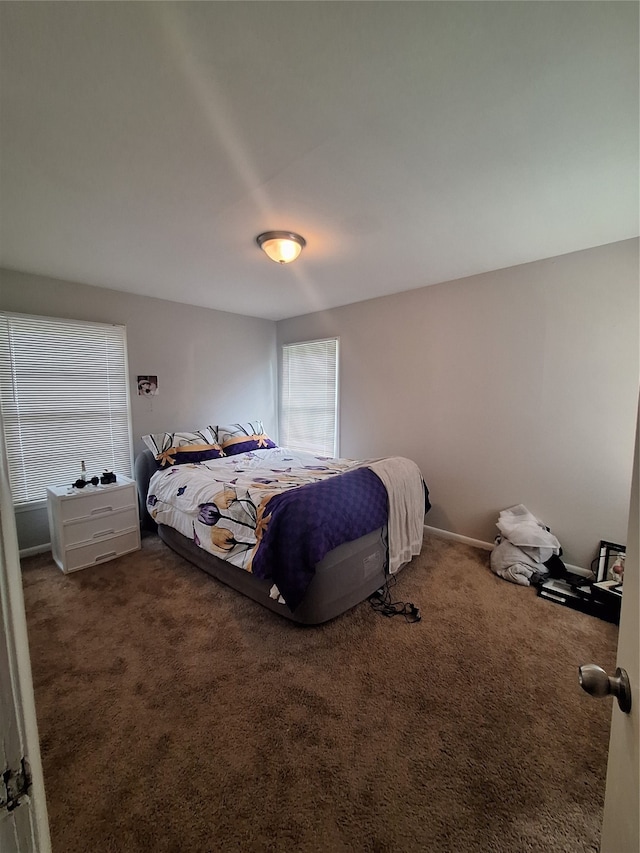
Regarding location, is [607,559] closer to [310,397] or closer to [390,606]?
[390,606]

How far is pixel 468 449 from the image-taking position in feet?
10.4

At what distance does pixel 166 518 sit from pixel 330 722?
209cm

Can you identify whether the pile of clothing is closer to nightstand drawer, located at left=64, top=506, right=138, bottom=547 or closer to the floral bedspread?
the floral bedspread

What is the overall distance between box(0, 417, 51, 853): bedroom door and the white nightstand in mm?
2650

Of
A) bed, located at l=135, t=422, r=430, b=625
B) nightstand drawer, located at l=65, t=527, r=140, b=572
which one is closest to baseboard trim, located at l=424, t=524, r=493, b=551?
bed, located at l=135, t=422, r=430, b=625

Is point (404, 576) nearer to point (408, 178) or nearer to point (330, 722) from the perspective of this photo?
point (330, 722)

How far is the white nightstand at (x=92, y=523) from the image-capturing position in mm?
2674

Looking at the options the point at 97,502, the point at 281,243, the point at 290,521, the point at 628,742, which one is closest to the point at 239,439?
the point at 97,502

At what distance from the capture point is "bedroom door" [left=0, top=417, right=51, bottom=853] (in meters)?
0.44

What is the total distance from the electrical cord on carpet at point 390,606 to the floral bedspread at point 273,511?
501 mm

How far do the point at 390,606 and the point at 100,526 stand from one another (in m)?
2.43

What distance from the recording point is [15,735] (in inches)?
18.2

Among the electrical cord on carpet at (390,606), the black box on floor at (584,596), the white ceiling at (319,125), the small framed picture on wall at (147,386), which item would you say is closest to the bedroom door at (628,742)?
the white ceiling at (319,125)

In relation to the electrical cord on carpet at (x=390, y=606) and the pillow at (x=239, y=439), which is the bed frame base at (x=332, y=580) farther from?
the pillow at (x=239, y=439)
